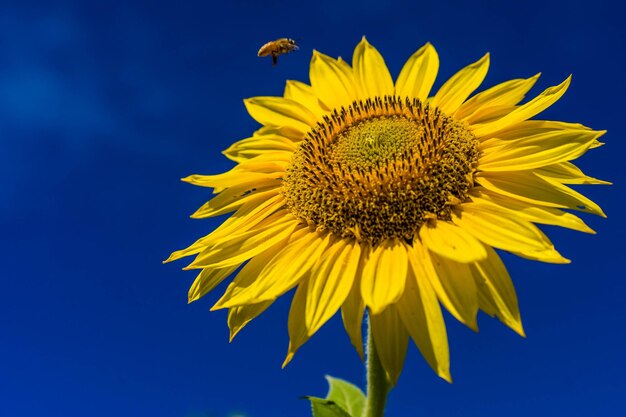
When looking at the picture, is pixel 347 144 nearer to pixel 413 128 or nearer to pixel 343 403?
pixel 413 128

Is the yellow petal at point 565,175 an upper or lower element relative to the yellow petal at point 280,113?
lower

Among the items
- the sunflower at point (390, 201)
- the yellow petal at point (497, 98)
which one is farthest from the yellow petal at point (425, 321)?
the yellow petal at point (497, 98)

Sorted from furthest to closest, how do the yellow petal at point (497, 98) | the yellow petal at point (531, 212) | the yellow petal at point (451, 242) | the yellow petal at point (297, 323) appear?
the yellow petal at point (497, 98), the yellow petal at point (531, 212), the yellow petal at point (297, 323), the yellow petal at point (451, 242)

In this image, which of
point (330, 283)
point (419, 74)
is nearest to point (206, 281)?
point (330, 283)

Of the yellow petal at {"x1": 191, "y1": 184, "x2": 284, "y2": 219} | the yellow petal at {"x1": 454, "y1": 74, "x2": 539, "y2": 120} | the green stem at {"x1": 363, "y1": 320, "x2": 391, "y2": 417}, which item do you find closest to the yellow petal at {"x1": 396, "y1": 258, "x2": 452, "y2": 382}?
the green stem at {"x1": 363, "y1": 320, "x2": 391, "y2": 417}

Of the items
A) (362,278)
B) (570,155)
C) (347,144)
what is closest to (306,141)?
(347,144)

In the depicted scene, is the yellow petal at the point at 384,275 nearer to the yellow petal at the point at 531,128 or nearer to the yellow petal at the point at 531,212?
the yellow petal at the point at 531,212
